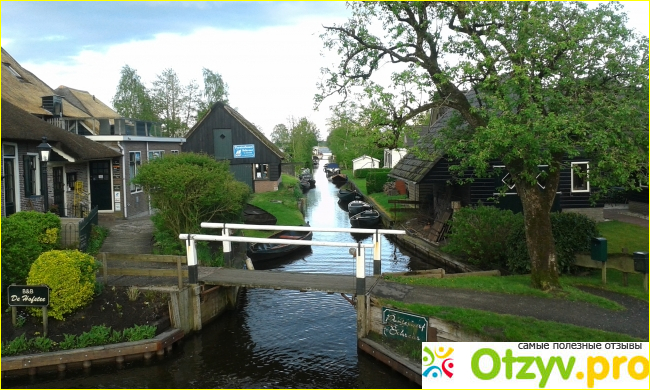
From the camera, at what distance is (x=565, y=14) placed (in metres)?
13.2

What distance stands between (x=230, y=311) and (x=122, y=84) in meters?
52.1

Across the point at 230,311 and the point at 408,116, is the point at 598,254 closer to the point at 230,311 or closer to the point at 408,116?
the point at 408,116

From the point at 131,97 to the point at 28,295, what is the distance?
5284 cm

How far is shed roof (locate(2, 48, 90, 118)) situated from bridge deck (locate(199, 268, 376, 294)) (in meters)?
15.0

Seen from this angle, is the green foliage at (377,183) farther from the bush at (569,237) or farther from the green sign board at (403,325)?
the green sign board at (403,325)

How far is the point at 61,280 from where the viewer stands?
1312 centimetres

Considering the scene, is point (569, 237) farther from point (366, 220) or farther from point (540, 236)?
point (366, 220)

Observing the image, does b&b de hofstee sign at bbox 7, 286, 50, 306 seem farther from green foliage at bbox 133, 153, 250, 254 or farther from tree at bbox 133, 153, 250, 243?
tree at bbox 133, 153, 250, 243

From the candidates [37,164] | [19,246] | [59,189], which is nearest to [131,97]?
[59,189]

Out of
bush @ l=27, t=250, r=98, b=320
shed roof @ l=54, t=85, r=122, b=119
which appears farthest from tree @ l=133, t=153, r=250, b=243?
shed roof @ l=54, t=85, r=122, b=119

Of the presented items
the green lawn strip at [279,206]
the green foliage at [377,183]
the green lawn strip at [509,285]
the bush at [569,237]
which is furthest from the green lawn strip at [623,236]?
the green foliage at [377,183]

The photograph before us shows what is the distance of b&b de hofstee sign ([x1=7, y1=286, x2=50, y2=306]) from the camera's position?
12.6 meters

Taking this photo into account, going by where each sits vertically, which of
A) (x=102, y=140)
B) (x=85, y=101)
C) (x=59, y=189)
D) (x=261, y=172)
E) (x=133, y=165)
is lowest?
(x=59, y=189)

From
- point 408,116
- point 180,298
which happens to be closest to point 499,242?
point 408,116
